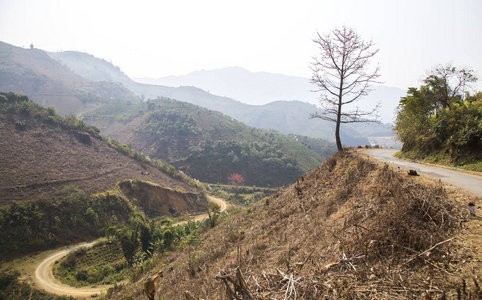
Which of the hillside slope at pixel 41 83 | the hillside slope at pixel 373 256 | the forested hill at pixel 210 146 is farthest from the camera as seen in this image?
the hillside slope at pixel 41 83

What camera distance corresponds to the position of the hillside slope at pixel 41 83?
452ft

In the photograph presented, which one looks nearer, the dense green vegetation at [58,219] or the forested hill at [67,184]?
the dense green vegetation at [58,219]

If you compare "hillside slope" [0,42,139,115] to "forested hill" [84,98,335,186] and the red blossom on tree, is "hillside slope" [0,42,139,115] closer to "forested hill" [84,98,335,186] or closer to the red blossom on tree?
"forested hill" [84,98,335,186]

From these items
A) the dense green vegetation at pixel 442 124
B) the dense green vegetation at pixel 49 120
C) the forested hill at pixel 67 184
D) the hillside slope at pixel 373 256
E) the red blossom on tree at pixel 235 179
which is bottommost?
the red blossom on tree at pixel 235 179

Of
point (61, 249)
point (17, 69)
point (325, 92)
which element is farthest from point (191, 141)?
point (17, 69)

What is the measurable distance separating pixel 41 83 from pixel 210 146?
13879 centimetres

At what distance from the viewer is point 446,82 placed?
16.4 metres

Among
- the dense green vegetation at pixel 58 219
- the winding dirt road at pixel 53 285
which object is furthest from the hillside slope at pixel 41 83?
the winding dirt road at pixel 53 285

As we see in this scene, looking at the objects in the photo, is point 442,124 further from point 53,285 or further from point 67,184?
point 67,184

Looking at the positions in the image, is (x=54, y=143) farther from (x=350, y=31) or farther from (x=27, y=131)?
(x=350, y=31)

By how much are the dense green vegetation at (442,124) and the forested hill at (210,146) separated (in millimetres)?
59795

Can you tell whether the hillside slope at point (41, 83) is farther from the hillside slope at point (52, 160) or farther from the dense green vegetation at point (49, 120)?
the hillside slope at point (52, 160)

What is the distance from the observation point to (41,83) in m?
148

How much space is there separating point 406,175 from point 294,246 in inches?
184
